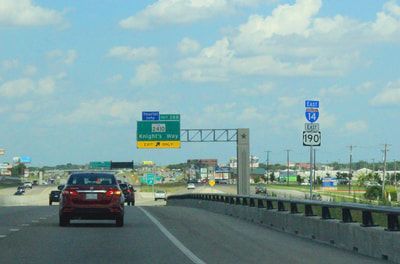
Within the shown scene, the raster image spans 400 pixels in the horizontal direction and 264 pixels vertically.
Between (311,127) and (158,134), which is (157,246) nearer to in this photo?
(311,127)

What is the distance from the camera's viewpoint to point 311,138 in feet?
92.5

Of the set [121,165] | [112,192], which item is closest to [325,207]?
[112,192]

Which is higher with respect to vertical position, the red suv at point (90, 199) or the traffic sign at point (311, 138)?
the traffic sign at point (311, 138)

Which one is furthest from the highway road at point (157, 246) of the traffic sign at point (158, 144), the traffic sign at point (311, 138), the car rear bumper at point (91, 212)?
the traffic sign at point (158, 144)

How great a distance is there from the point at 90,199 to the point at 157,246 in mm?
7250

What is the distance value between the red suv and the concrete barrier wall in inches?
203

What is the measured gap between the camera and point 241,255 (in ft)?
59.5

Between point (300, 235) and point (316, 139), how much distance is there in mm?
4330

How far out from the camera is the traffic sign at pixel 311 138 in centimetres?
2809

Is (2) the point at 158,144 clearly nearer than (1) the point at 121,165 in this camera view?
Yes

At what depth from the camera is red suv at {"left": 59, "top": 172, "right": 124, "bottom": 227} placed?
26922 mm

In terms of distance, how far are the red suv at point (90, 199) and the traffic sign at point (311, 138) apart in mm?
5874

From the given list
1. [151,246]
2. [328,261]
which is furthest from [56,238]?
[328,261]

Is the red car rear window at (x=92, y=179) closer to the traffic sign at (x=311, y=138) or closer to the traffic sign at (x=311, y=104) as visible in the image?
the traffic sign at (x=311, y=138)
